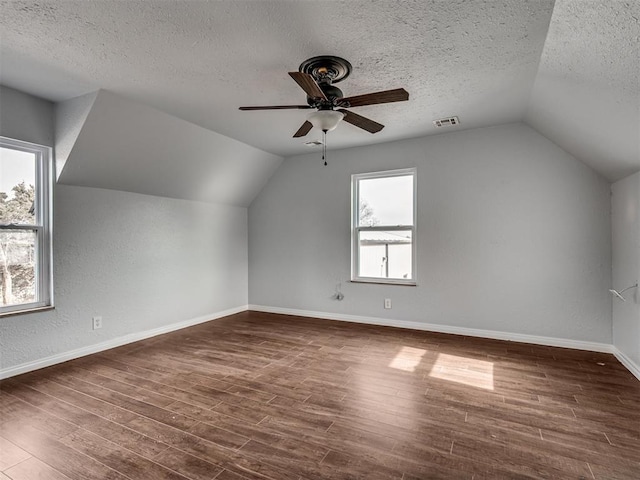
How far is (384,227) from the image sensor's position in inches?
192

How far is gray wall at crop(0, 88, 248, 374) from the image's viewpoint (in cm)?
324

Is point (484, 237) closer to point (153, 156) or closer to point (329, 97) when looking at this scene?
point (329, 97)

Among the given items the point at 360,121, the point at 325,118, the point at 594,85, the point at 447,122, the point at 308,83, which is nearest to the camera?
the point at 308,83

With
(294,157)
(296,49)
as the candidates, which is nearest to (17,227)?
(296,49)

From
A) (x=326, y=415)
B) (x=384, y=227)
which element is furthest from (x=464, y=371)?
(x=384, y=227)

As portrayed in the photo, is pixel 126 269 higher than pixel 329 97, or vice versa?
pixel 329 97

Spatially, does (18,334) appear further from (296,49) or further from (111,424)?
(296,49)

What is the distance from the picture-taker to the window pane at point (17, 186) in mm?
3127

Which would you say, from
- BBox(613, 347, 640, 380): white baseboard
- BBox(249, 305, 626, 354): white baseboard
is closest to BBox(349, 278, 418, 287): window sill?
BBox(249, 305, 626, 354): white baseboard

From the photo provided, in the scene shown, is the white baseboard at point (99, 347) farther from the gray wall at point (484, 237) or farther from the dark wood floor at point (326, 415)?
the gray wall at point (484, 237)

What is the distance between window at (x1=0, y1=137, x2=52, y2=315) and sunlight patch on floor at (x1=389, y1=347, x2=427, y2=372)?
136 inches

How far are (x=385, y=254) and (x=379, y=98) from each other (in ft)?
9.21

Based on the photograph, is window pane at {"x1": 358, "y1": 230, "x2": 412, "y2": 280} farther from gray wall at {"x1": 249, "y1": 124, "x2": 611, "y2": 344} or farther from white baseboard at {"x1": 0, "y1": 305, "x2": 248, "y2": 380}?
white baseboard at {"x1": 0, "y1": 305, "x2": 248, "y2": 380}

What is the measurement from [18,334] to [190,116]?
2631mm
